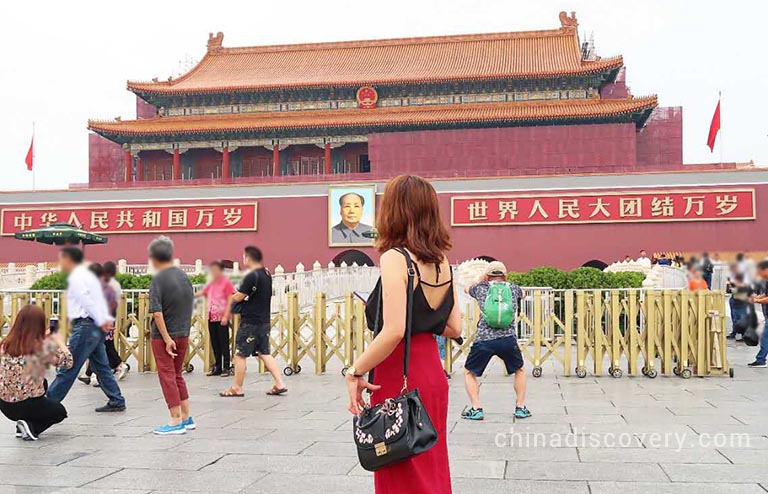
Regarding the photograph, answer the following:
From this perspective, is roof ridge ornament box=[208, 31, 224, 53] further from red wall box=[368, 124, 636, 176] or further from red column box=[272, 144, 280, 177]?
red wall box=[368, 124, 636, 176]

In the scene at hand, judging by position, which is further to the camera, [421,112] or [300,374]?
[421,112]

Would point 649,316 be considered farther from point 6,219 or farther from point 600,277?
point 6,219

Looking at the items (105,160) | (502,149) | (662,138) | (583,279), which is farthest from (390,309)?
(105,160)

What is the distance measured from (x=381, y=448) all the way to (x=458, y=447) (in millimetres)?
2568

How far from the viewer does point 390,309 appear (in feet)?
9.05

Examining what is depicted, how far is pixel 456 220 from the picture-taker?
25.5m

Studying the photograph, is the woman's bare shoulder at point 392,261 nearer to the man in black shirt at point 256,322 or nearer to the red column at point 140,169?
the man in black shirt at point 256,322

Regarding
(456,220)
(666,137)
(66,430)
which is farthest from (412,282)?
(666,137)

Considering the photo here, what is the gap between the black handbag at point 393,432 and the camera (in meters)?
2.63

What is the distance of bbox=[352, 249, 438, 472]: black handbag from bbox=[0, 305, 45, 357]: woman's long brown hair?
4.25 feet

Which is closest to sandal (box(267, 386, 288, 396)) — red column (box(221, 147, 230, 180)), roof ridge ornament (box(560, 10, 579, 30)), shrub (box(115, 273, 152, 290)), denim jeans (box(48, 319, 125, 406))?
shrub (box(115, 273, 152, 290))

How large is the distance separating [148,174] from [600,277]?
22.9 m

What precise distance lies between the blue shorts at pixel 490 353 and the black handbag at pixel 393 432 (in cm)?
330

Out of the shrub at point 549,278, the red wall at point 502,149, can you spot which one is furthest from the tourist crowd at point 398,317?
the red wall at point 502,149
